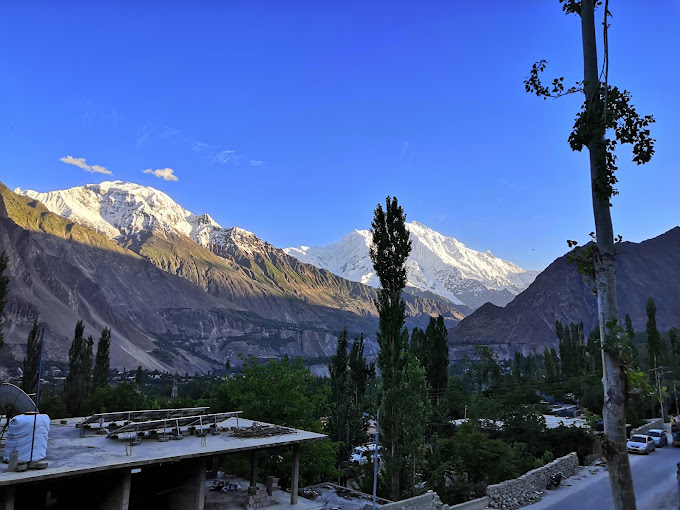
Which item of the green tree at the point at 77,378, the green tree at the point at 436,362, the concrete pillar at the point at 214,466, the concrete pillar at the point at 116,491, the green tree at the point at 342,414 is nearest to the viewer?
the concrete pillar at the point at 116,491

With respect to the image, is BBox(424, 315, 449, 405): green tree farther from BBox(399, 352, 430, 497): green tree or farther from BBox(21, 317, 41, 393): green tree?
BBox(21, 317, 41, 393): green tree

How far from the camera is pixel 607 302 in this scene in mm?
5656

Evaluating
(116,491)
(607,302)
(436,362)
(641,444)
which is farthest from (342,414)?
(607,302)

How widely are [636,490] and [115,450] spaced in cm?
2470

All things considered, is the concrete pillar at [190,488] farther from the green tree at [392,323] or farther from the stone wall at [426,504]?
the green tree at [392,323]

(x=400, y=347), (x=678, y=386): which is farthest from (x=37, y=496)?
(x=678, y=386)

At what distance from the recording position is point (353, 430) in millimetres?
30766

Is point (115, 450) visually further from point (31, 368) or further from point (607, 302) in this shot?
point (31, 368)

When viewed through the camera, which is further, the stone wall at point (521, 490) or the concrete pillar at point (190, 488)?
the stone wall at point (521, 490)

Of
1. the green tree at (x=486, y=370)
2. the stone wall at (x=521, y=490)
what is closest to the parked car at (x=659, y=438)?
the stone wall at (x=521, y=490)

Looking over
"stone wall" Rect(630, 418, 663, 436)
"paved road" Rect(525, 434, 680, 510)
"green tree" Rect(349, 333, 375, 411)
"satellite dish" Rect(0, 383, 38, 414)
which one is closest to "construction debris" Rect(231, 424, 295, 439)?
"satellite dish" Rect(0, 383, 38, 414)

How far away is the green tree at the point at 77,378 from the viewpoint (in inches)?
2247

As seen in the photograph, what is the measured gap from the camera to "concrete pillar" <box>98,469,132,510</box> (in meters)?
14.5

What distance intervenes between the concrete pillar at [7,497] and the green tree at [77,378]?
47.5m
